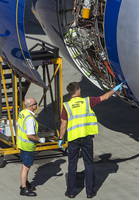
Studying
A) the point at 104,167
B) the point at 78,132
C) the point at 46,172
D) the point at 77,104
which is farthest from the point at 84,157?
the point at 104,167

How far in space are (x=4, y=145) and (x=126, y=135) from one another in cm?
300

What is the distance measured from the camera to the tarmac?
9.33 meters

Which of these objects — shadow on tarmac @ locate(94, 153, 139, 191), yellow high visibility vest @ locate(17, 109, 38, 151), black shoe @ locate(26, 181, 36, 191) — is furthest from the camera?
shadow on tarmac @ locate(94, 153, 139, 191)

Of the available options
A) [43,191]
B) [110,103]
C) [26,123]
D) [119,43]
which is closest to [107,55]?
[119,43]

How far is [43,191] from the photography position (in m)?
9.38

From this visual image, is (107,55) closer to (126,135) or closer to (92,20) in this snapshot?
(92,20)

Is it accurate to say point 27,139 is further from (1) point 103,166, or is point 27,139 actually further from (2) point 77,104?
(1) point 103,166

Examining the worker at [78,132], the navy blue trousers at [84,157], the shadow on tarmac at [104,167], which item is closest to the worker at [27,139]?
the worker at [78,132]

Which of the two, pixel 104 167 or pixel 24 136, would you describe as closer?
pixel 24 136

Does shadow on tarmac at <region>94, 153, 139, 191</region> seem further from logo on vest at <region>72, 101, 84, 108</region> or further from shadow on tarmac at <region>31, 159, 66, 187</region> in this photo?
logo on vest at <region>72, 101, 84, 108</region>

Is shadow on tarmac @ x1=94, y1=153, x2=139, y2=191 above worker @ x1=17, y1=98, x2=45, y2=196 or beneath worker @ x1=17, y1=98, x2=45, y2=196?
beneath

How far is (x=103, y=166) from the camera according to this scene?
1068 cm

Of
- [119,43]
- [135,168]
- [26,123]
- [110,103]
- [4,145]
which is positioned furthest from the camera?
[110,103]

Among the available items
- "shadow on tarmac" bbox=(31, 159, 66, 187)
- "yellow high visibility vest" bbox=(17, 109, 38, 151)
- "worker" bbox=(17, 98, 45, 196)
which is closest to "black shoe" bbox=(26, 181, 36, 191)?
"worker" bbox=(17, 98, 45, 196)
